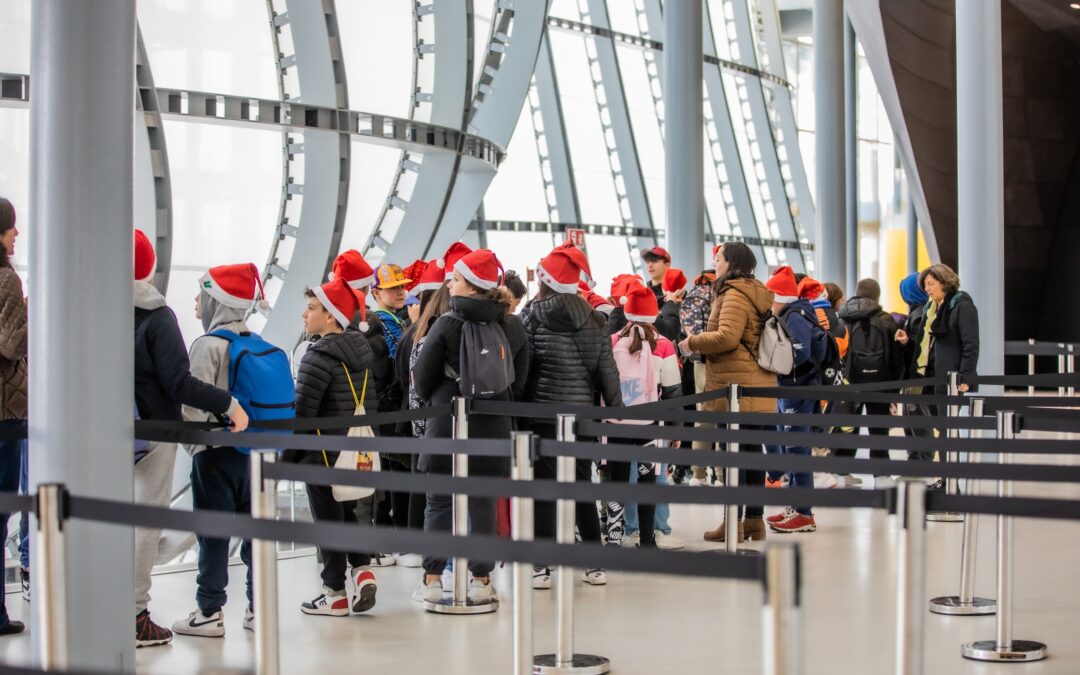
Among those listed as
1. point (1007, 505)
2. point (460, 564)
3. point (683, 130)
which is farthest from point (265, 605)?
point (683, 130)

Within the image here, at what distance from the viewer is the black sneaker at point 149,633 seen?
6000 mm

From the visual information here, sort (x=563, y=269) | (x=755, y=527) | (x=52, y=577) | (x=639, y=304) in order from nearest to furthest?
(x=52, y=577) < (x=563, y=269) < (x=639, y=304) < (x=755, y=527)

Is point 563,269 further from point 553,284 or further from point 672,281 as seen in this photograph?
point 672,281

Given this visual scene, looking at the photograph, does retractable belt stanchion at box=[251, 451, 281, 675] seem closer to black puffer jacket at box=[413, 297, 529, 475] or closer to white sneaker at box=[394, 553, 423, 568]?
black puffer jacket at box=[413, 297, 529, 475]

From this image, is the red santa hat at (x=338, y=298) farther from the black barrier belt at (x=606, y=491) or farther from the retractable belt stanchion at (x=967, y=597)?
the retractable belt stanchion at (x=967, y=597)

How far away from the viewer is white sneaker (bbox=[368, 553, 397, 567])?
809 centimetres

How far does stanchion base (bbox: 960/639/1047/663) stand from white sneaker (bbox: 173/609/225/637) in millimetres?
3527

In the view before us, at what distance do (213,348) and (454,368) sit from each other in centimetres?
134

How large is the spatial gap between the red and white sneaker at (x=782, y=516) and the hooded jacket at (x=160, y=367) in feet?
16.1

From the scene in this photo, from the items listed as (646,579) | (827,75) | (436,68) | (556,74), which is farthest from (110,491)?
(827,75)

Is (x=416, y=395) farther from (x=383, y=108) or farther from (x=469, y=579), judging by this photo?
(x=383, y=108)

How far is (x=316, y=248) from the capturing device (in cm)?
1311

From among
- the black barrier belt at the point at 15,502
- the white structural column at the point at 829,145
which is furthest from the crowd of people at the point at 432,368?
the white structural column at the point at 829,145

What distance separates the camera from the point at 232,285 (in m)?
6.12
